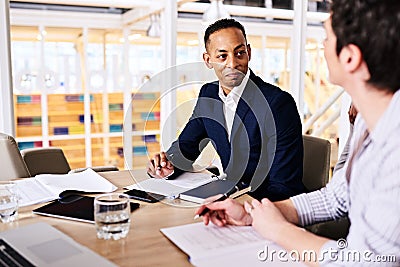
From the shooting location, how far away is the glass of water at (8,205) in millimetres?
1271

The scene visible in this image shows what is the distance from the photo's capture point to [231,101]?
1.99 meters

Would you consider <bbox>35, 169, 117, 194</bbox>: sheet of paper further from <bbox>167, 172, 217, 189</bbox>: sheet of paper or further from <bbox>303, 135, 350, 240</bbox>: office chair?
<bbox>303, 135, 350, 240</bbox>: office chair

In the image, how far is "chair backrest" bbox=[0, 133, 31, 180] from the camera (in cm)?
206

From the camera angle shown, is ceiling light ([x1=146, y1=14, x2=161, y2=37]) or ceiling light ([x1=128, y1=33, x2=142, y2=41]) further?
ceiling light ([x1=128, y1=33, x2=142, y2=41])

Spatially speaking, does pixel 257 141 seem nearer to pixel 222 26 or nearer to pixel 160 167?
pixel 160 167

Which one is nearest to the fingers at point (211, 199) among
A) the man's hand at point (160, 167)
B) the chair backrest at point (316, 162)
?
the man's hand at point (160, 167)

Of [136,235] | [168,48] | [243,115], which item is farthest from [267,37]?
[136,235]

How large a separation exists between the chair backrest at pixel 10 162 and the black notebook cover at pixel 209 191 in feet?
3.19

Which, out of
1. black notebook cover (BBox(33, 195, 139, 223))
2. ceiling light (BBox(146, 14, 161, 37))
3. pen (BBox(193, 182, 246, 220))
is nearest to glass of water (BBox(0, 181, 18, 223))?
black notebook cover (BBox(33, 195, 139, 223))

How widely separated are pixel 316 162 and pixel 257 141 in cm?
42

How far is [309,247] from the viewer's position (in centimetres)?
98

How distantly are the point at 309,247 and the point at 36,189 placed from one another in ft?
3.42

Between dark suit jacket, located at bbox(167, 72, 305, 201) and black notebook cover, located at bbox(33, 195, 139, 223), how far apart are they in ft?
1.49

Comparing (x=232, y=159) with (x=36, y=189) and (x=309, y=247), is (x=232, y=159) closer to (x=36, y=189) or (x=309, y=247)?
(x=36, y=189)
